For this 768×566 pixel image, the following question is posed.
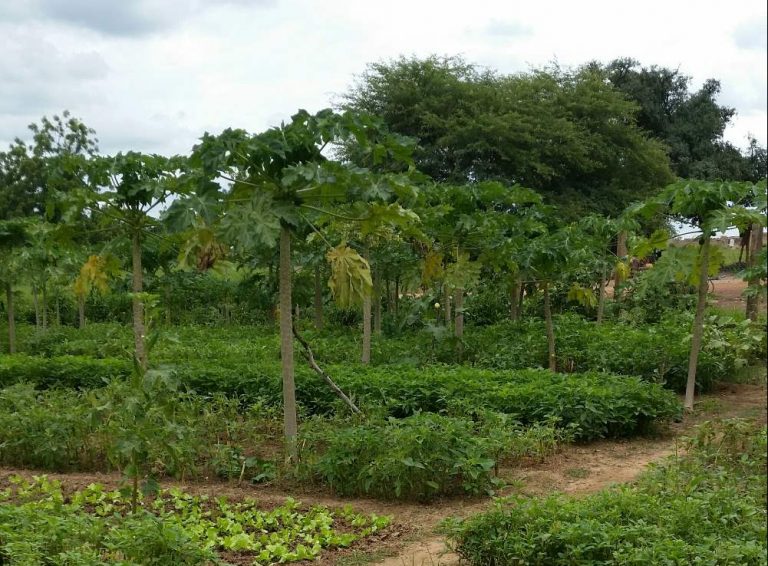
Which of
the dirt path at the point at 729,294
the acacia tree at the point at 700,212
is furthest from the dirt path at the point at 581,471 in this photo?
the dirt path at the point at 729,294

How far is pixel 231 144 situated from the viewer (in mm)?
5863

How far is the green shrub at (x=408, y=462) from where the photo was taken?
604 centimetres

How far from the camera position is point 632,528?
431 cm

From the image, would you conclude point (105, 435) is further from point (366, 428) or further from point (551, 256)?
point (551, 256)

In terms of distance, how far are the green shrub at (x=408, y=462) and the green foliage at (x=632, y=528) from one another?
99cm

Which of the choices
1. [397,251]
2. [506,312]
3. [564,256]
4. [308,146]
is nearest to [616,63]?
[506,312]

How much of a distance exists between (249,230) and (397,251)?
7.93 metres

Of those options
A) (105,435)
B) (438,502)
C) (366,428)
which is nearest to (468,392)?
(366,428)

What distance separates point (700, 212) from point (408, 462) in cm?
435

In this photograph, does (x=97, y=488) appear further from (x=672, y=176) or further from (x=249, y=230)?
(x=672, y=176)

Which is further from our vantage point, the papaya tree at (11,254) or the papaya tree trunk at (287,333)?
the papaya tree at (11,254)

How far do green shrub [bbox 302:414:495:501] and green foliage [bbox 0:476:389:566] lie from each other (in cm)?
43

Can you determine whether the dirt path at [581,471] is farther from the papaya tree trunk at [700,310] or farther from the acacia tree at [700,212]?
the acacia tree at [700,212]

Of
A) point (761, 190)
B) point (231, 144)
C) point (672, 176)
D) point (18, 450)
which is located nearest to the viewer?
point (761, 190)
